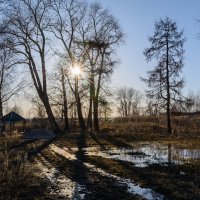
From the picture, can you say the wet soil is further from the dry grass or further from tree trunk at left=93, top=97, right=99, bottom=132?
tree trunk at left=93, top=97, right=99, bottom=132

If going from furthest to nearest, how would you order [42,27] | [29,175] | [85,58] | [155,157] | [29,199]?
[85,58] < [42,27] < [155,157] < [29,175] < [29,199]

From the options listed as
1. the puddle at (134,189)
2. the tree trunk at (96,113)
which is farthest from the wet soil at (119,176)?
the tree trunk at (96,113)

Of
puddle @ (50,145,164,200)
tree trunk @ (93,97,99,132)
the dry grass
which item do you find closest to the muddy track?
puddle @ (50,145,164,200)

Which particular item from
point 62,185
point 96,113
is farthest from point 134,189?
point 96,113

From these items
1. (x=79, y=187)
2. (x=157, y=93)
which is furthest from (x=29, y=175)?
(x=157, y=93)

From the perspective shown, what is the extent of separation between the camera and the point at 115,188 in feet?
37.4

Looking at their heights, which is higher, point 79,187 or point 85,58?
point 85,58

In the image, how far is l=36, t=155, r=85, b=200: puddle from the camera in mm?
10766

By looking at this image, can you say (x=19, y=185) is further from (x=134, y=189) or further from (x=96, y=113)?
(x=96, y=113)

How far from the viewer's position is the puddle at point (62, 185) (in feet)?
35.3

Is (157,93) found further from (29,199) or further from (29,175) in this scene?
(29,199)

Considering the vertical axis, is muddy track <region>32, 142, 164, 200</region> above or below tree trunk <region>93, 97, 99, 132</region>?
below

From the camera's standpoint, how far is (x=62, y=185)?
39.9 feet

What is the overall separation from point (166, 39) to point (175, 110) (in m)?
6.27
